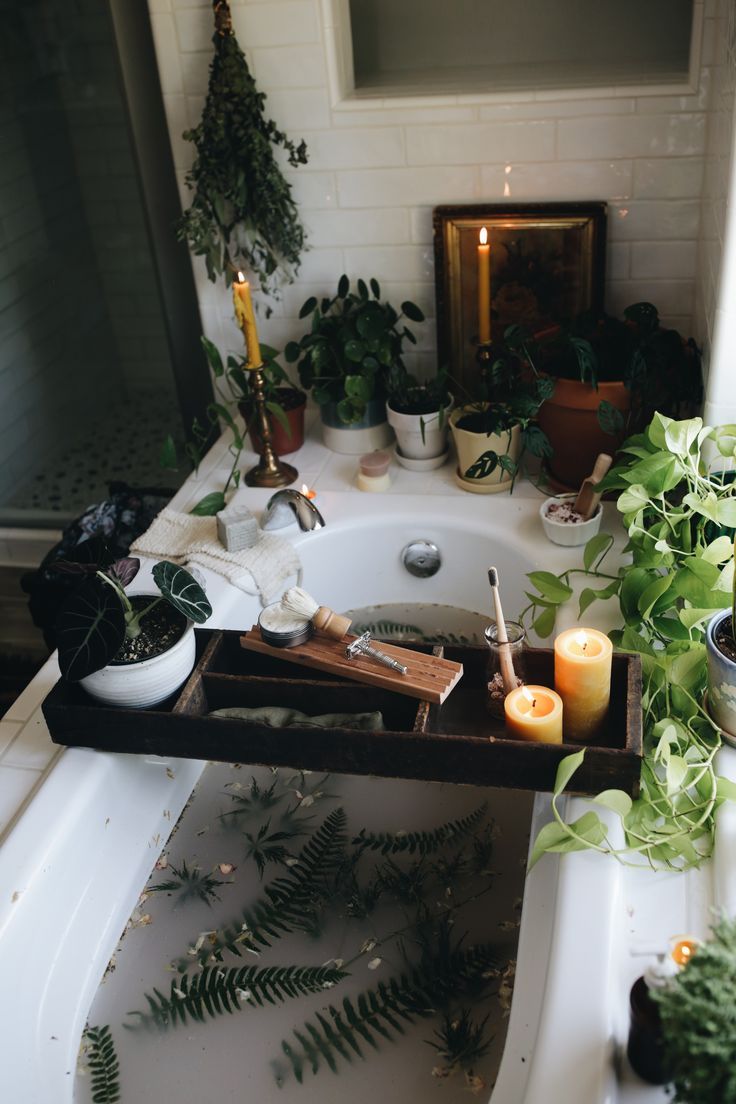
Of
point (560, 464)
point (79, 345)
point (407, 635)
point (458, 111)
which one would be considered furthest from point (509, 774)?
point (79, 345)

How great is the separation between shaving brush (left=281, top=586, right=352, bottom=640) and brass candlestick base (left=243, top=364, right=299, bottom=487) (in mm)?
780

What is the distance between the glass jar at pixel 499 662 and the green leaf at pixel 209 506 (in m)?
0.94

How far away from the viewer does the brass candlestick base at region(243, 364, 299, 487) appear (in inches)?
98.8

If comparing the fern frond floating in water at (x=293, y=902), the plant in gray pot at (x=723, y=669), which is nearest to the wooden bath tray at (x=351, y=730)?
the plant in gray pot at (x=723, y=669)

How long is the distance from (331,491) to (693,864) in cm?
132

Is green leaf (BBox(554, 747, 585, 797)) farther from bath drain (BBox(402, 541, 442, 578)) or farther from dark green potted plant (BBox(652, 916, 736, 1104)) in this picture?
bath drain (BBox(402, 541, 442, 578))

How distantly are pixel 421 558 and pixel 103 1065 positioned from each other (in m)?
1.26

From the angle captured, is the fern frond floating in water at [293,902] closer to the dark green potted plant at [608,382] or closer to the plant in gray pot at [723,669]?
the plant in gray pot at [723,669]

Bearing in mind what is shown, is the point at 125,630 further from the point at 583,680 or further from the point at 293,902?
the point at 583,680

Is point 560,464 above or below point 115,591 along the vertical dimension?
below

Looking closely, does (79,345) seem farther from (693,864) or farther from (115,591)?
(693,864)

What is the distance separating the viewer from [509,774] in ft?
5.23

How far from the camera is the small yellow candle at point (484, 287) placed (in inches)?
90.1

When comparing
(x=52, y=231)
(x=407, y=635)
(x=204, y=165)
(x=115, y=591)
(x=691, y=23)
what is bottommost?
(x=407, y=635)
